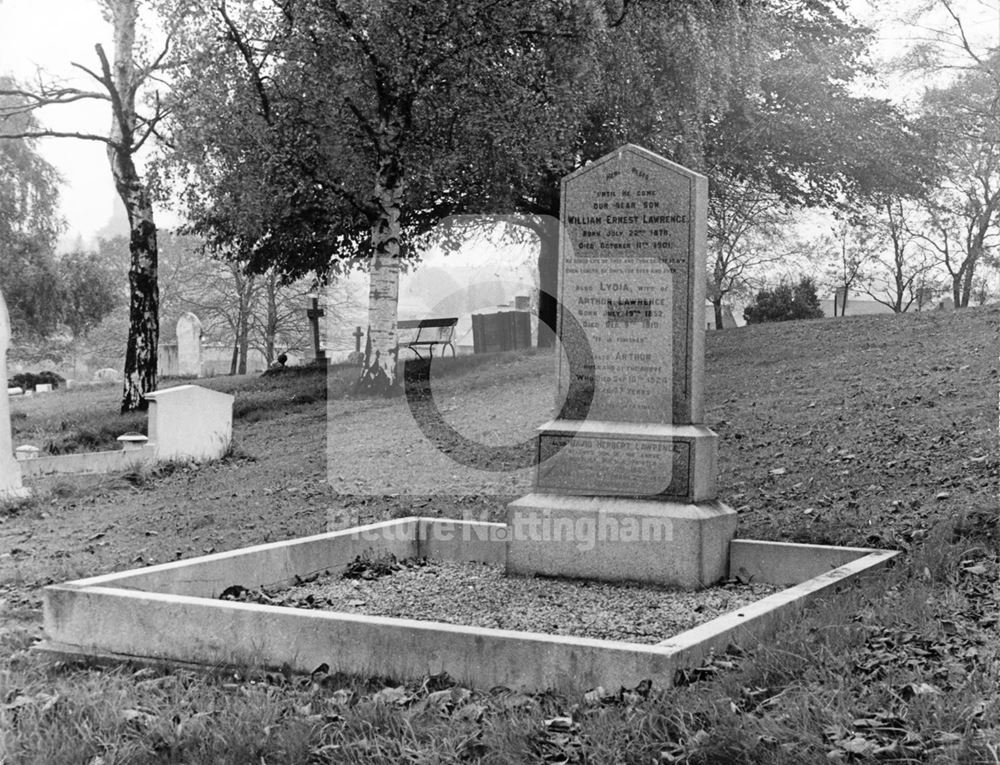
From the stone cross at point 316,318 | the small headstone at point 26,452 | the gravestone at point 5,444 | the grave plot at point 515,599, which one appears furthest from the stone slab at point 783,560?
the stone cross at point 316,318

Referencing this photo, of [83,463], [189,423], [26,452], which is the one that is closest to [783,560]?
[189,423]

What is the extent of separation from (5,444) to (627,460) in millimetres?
7920

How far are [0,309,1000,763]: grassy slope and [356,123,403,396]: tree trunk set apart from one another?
6373 mm

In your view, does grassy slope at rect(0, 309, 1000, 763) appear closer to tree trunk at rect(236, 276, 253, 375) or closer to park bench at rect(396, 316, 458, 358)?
park bench at rect(396, 316, 458, 358)

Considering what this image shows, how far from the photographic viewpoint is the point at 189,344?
32.5m

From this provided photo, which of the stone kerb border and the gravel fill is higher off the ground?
the stone kerb border

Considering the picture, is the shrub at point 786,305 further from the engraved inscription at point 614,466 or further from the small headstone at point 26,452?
the engraved inscription at point 614,466

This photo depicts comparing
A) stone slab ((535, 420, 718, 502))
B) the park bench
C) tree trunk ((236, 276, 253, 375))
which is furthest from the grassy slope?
tree trunk ((236, 276, 253, 375))

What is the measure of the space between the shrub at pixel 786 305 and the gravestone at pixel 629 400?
2219 cm

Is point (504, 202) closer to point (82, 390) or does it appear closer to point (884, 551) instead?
point (884, 551)

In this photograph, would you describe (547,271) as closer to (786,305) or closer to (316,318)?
(316,318)

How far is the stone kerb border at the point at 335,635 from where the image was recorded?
4.80 m

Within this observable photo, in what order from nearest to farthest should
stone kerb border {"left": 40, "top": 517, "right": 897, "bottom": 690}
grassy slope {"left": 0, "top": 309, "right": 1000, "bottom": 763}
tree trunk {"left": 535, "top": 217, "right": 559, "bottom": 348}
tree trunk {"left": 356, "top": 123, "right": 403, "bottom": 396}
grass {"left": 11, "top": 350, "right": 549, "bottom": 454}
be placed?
grassy slope {"left": 0, "top": 309, "right": 1000, "bottom": 763} → stone kerb border {"left": 40, "top": 517, "right": 897, "bottom": 690} → grass {"left": 11, "top": 350, "right": 549, "bottom": 454} → tree trunk {"left": 356, "top": 123, "right": 403, "bottom": 396} → tree trunk {"left": 535, "top": 217, "right": 559, "bottom": 348}

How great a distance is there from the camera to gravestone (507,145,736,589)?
729cm
